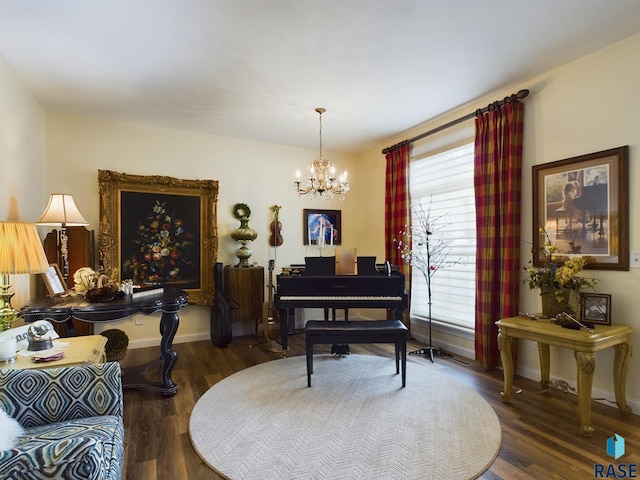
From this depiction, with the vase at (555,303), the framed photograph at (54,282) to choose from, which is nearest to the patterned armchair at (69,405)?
the framed photograph at (54,282)

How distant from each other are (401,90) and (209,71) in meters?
1.79

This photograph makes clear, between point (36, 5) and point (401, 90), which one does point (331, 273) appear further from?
point (36, 5)

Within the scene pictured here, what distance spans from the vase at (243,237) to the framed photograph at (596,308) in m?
3.62

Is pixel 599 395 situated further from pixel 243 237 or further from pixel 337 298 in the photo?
pixel 243 237

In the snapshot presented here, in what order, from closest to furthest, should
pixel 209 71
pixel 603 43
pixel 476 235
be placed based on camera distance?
pixel 603 43
pixel 209 71
pixel 476 235

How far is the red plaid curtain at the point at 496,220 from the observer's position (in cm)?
326

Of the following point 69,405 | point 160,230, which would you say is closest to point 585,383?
point 69,405

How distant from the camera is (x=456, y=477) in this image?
184cm

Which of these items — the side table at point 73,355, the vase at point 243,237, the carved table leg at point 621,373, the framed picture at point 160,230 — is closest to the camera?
the side table at point 73,355

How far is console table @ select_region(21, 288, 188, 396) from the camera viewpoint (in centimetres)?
250

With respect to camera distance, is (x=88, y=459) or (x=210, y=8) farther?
(x=210, y=8)

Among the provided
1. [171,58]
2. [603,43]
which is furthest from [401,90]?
[171,58]

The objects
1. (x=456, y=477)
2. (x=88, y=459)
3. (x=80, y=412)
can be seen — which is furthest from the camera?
(x=456, y=477)

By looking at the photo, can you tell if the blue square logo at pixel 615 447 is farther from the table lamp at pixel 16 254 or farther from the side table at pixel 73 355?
the table lamp at pixel 16 254
